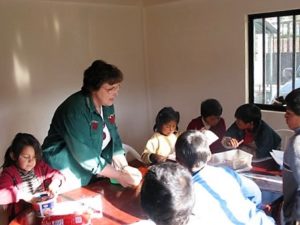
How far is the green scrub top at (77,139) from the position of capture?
1841mm

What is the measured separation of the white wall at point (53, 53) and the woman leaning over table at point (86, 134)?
→ 1632 mm

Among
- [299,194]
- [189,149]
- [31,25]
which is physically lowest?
[299,194]

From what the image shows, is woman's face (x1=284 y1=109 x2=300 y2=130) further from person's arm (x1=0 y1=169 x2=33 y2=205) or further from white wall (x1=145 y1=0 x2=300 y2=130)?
white wall (x1=145 y1=0 x2=300 y2=130)

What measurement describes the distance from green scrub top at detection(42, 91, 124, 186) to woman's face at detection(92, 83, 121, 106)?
0.04m

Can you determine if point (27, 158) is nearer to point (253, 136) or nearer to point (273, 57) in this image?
point (253, 136)

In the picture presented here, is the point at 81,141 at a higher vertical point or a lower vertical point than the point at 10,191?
higher

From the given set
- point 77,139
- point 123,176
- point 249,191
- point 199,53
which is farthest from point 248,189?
point 199,53

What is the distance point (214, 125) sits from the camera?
9.96 ft

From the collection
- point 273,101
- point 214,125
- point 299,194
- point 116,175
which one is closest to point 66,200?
point 116,175

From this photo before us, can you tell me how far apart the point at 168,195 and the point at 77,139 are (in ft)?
2.90

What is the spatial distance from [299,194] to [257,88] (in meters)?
2.17

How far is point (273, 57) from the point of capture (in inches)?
143

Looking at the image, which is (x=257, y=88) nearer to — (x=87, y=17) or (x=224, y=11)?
(x=224, y=11)

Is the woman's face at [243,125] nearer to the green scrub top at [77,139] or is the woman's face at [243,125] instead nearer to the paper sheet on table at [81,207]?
the green scrub top at [77,139]
